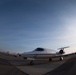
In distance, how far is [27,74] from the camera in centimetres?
1183

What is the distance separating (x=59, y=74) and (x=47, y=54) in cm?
1812

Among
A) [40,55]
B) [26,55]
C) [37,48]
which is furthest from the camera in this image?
[37,48]

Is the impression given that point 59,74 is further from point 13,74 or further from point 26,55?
point 26,55

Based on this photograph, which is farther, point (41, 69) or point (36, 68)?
point (36, 68)

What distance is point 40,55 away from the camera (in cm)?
2645

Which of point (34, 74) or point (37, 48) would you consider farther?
point (37, 48)

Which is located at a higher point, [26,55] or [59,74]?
[26,55]

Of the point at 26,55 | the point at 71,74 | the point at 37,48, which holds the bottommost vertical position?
the point at 71,74

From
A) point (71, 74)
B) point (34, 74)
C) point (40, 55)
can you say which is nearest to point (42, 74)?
point (34, 74)

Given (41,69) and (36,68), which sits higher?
(36,68)

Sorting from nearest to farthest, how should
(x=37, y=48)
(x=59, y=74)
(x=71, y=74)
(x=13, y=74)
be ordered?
(x=71, y=74)
(x=59, y=74)
(x=13, y=74)
(x=37, y=48)

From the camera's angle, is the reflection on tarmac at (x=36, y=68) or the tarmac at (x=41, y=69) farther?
Answer: the reflection on tarmac at (x=36, y=68)

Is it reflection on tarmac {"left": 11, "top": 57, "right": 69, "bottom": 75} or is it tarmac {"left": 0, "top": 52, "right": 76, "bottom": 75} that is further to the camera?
reflection on tarmac {"left": 11, "top": 57, "right": 69, "bottom": 75}

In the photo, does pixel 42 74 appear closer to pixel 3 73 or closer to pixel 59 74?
pixel 59 74
